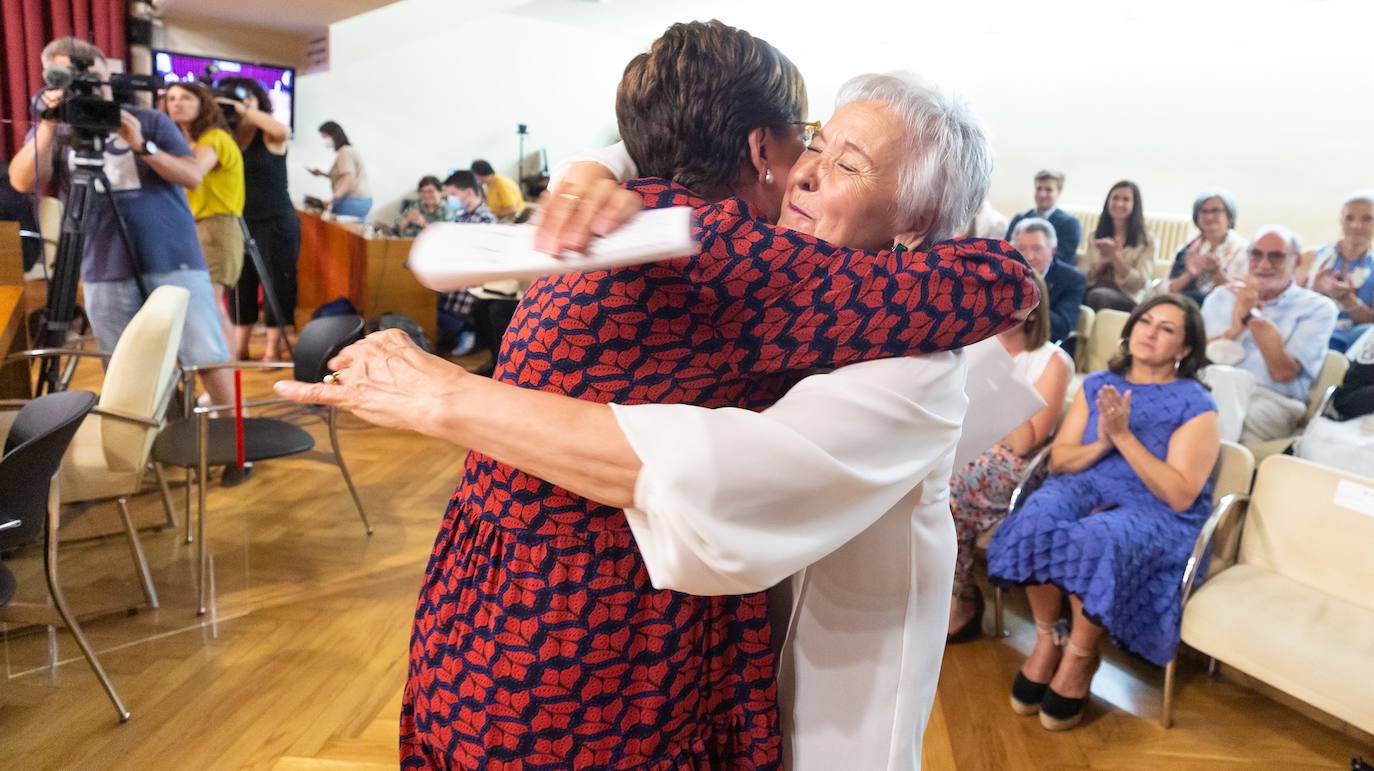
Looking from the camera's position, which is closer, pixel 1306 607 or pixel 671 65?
pixel 671 65

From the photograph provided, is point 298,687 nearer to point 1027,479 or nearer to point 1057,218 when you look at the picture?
point 1027,479

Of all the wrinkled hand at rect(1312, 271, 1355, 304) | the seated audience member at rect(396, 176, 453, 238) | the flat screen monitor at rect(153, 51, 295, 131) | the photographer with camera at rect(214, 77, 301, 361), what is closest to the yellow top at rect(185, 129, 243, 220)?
the photographer with camera at rect(214, 77, 301, 361)

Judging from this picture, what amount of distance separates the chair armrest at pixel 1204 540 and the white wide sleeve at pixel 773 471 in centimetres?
207

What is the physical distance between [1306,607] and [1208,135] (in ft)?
21.1

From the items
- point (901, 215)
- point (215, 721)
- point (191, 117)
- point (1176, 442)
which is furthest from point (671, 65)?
point (191, 117)

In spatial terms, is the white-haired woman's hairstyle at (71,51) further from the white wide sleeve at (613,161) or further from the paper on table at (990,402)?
the paper on table at (990,402)

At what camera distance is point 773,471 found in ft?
2.37

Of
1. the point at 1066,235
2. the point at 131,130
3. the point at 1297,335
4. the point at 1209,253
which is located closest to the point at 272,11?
the point at 131,130

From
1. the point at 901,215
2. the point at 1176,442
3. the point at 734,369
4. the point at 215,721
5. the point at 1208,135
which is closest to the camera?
the point at 734,369

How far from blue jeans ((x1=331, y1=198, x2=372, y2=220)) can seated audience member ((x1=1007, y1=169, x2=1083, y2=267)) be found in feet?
18.4

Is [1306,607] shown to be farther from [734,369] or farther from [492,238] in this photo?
[492,238]

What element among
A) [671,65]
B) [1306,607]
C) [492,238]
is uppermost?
[671,65]

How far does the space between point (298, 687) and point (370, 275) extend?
13.2ft

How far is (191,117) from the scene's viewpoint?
4.52 m
